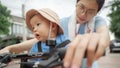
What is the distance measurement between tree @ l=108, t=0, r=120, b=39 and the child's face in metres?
21.8

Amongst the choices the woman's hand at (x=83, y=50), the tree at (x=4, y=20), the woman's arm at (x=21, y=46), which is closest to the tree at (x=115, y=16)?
the tree at (x=4, y=20)

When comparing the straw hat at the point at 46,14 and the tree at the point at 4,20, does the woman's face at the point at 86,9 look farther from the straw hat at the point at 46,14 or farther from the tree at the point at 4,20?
the tree at the point at 4,20

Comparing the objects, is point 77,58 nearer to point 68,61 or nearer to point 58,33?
point 68,61

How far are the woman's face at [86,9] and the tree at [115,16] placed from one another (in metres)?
21.5

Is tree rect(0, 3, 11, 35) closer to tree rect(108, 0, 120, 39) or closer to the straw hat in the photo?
tree rect(108, 0, 120, 39)

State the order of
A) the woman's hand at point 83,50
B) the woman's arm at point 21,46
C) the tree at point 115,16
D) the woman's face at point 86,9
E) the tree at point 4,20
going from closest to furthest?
the woman's hand at point 83,50 → the woman's face at point 86,9 → the woman's arm at point 21,46 → the tree at point 115,16 → the tree at point 4,20

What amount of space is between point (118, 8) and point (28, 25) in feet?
77.4

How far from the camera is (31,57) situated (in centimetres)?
97

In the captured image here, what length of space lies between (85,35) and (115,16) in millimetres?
26405

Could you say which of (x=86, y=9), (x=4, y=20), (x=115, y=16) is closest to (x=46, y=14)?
(x=86, y=9)

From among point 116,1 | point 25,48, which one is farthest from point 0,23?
point 25,48

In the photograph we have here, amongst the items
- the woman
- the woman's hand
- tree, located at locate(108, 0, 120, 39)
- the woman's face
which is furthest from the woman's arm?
tree, located at locate(108, 0, 120, 39)

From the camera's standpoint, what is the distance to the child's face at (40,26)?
1148mm

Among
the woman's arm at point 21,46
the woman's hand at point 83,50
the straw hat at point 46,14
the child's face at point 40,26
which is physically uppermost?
the straw hat at point 46,14
